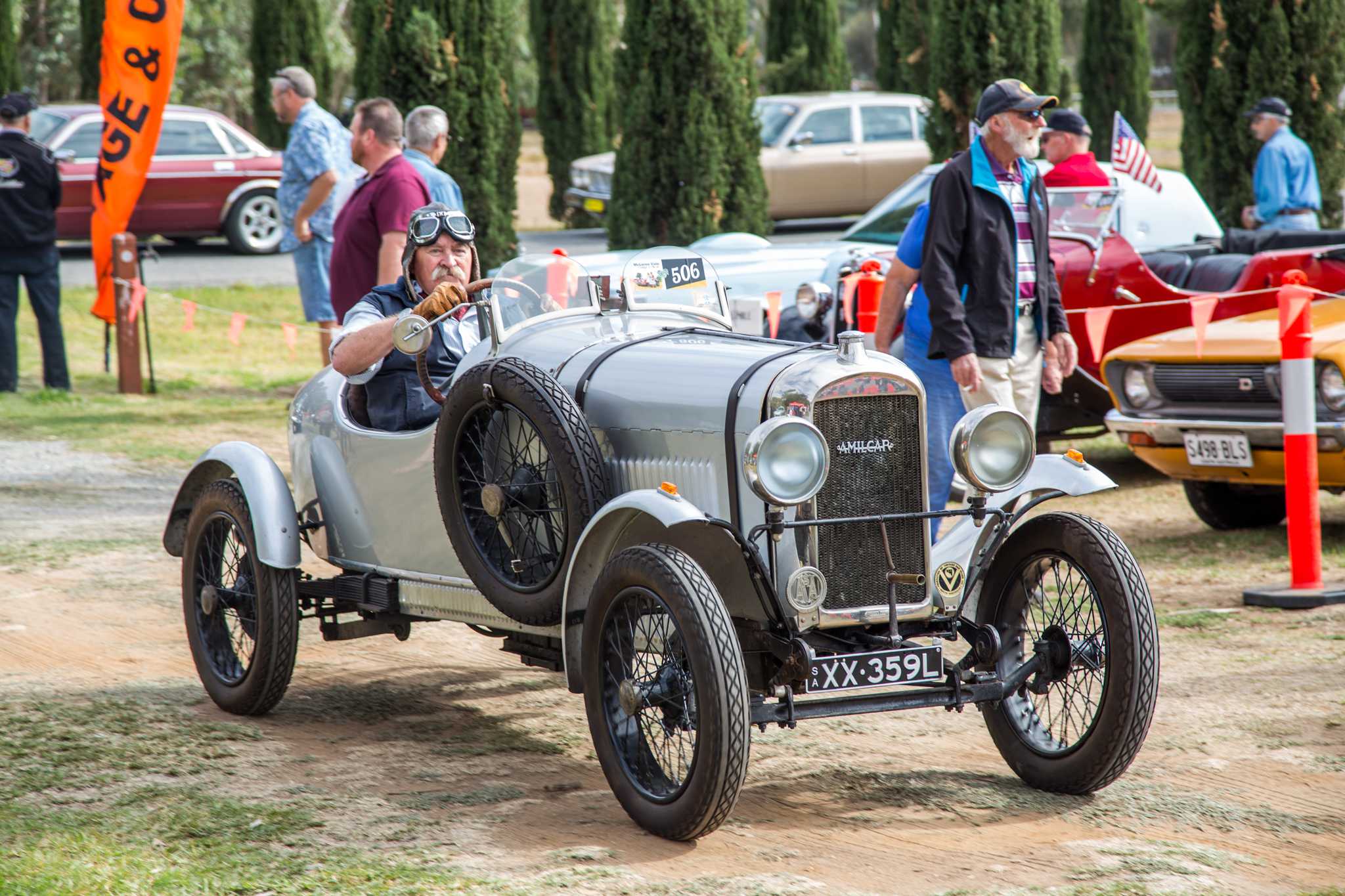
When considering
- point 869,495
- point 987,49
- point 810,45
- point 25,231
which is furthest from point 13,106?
point 810,45

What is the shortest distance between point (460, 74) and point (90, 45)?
13677mm

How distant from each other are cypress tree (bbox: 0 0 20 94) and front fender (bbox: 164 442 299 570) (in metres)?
18.8

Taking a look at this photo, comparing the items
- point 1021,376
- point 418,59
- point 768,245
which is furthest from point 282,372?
point 1021,376

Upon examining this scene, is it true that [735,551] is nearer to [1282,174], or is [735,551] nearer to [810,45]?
[1282,174]

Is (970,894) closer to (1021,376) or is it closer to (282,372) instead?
(1021,376)

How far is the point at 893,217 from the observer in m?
11.4

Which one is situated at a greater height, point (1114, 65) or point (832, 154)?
point (1114, 65)

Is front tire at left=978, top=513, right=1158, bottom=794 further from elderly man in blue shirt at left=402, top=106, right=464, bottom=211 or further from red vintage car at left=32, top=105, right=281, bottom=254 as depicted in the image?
red vintage car at left=32, top=105, right=281, bottom=254

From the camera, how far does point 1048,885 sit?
3775 mm

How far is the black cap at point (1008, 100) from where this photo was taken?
6.26m

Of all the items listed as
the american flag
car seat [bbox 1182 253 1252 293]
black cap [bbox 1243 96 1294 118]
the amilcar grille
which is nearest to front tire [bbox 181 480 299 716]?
the amilcar grille

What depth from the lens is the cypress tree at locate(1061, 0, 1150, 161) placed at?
27.7m

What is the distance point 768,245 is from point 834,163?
13181mm

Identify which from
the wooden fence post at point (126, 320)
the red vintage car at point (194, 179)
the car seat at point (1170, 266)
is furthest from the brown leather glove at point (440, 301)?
the red vintage car at point (194, 179)
